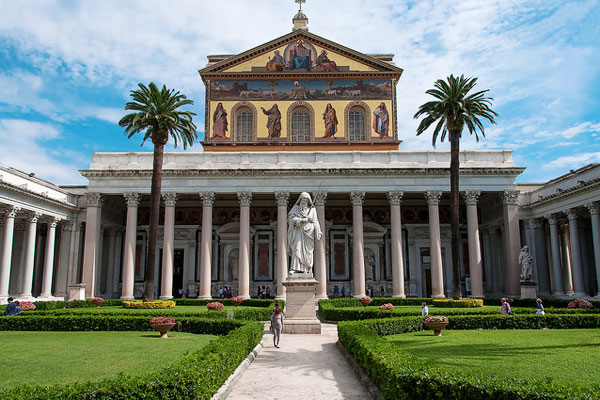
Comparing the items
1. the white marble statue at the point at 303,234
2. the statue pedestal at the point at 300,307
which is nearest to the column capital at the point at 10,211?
the white marble statue at the point at 303,234

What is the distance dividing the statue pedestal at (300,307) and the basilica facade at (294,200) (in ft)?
41.2

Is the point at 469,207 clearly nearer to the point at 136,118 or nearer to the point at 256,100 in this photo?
the point at 256,100

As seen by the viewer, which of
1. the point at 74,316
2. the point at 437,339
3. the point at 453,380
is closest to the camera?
the point at 453,380

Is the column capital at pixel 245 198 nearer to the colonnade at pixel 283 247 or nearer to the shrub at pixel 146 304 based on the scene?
the colonnade at pixel 283 247

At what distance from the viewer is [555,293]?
3575 centimetres

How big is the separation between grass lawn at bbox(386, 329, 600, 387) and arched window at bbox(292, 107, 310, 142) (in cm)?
2696

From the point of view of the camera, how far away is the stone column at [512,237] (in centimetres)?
3450

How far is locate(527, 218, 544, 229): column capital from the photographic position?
125 ft

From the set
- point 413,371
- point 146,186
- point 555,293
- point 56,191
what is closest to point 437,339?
point 413,371

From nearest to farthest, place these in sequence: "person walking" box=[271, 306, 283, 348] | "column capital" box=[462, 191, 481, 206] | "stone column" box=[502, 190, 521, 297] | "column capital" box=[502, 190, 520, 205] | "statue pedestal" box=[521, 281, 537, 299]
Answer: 1. "person walking" box=[271, 306, 283, 348]
2. "statue pedestal" box=[521, 281, 537, 299]
3. "stone column" box=[502, 190, 521, 297]
4. "column capital" box=[502, 190, 520, 205]
5. "column capital" box=[462, 191, 481, 206]

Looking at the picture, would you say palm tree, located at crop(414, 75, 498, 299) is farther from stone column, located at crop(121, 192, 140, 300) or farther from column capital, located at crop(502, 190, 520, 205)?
stone column, located at crop(121, 192, 140, 300)

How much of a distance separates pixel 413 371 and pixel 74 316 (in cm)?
1606

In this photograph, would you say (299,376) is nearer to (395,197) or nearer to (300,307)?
(300,307)

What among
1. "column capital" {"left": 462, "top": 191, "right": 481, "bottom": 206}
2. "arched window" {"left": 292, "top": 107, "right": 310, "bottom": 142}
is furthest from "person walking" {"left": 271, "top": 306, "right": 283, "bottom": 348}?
"arched window" {"left": 292, "top": 107, "right": 310, "bottom": 142}
